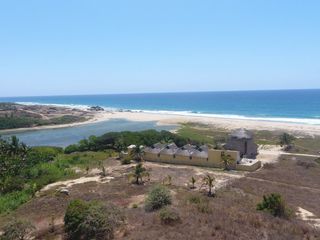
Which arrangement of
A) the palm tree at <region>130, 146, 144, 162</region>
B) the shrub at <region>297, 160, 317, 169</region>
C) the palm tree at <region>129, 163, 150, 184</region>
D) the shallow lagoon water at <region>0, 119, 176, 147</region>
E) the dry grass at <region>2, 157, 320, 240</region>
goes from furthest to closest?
1. the shallow lagoon water at <region>0, 119, 176, 147</region>
2. the palm tree at <region>130, 146, 144, 162</region>
3. the shrub at <region>297, 160, 317, 169</region>
4. the palm tree at <region>129, 163, 150, 184</region>
5. the dry grass at <region>2, 157, 320, 240</region>

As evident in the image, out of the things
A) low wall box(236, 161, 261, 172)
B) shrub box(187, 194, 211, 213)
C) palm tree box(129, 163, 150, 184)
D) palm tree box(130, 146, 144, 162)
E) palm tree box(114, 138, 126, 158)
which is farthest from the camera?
palm tree box(114, 138, 126, 158)

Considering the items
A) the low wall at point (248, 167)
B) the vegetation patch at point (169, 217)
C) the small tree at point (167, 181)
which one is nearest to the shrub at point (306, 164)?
the low wall at point (248, 167)

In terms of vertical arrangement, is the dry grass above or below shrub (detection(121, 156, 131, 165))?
above

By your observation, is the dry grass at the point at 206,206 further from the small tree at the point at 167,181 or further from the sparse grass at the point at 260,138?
the sparse grass at the point at 260,138

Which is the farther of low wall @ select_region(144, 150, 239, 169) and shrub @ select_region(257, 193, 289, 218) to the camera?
low wall @ select_region(144, 150, 239, 169)

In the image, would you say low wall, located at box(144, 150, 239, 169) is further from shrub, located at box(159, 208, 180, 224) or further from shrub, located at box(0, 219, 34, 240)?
shrub, located at box(0, 219, 34, 240)

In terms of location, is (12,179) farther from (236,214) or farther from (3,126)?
(3,126)

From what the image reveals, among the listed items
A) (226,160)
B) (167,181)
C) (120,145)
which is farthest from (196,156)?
(120,145)

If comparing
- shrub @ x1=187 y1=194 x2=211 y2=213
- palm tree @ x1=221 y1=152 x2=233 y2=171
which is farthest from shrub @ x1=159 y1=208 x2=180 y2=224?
palm tree @ x1=221 y1=152 x2=233 y2=171
